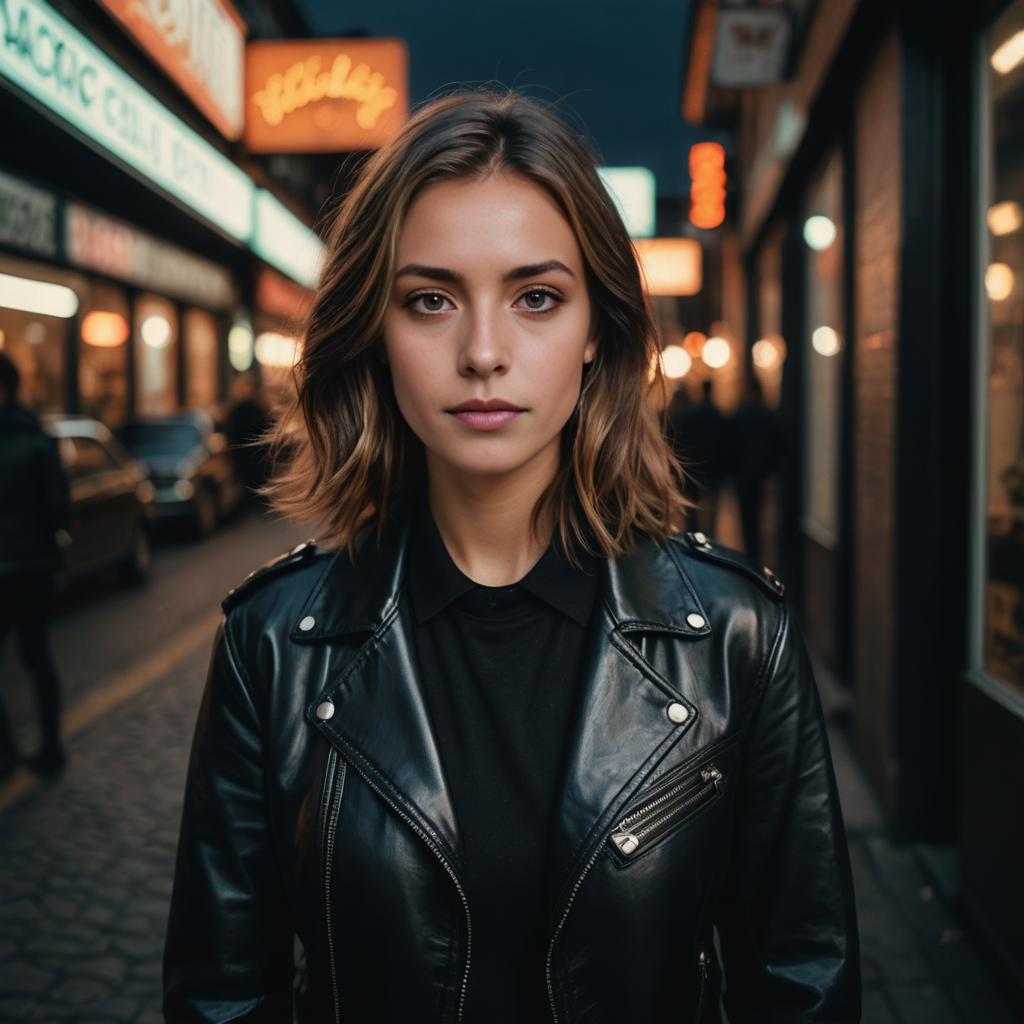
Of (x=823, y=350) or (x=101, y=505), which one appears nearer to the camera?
(x=823, y=350)

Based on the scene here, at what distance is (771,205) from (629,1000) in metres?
10.0

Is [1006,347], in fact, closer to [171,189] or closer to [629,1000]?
[629,1000]

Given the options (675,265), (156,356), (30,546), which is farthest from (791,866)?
(675,265)

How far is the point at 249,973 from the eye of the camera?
66.4 inches

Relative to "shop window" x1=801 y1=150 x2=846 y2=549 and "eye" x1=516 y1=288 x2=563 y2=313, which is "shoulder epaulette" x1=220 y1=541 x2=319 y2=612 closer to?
"eye" x1=516 y1=288 x2=563 y2=313

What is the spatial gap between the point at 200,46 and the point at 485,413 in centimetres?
1587

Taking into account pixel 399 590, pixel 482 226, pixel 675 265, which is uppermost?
pixel 675 265

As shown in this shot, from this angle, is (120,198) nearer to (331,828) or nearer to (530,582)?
(530,582)

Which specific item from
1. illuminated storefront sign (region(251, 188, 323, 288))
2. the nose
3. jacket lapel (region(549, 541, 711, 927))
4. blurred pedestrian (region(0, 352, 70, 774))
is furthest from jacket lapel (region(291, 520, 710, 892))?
illuminated storefront sign (region(251, 188, 323, 288))

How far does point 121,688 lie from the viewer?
7.46 meters

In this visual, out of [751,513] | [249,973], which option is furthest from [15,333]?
[249,973]

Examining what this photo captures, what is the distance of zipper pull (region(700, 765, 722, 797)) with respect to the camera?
1.62 meters

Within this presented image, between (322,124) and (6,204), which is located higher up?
(322,124)

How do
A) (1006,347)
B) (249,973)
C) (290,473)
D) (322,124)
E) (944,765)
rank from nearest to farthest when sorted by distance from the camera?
(249,973) → (290,473) → (1006,347) → (944,765) → (322,124)
